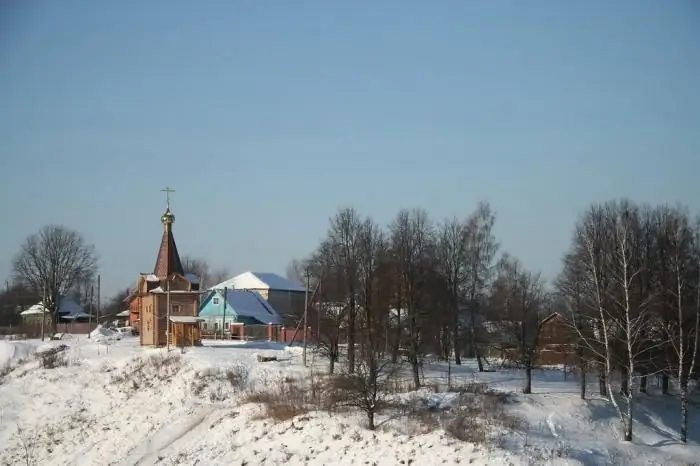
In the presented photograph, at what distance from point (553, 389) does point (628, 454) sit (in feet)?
33.2

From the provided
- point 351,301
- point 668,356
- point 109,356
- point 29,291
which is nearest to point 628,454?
point 668,356

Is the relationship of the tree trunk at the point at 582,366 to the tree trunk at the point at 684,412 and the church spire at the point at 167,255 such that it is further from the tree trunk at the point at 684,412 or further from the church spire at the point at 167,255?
the church spire at the point at 167,255

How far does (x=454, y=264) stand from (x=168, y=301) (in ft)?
58.0

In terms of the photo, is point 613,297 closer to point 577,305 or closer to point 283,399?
point 577,305

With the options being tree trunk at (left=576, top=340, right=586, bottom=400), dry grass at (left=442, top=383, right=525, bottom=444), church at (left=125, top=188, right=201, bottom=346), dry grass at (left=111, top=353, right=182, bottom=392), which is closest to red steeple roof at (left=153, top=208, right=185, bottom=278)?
church at (left=125, top=188, right=201, bottom=346)

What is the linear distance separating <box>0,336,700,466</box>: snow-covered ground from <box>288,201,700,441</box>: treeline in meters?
2.13

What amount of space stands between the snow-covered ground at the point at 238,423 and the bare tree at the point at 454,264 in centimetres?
232

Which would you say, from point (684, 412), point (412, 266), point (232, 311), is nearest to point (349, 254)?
point (412, 266)

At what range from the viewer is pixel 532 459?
23781 mm

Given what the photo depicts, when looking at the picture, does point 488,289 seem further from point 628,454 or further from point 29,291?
point 29,291

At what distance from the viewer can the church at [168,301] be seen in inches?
1962

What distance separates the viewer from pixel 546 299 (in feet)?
147


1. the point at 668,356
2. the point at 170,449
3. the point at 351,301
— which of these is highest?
the point at 351,301

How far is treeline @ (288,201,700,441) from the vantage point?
34.0 metres
